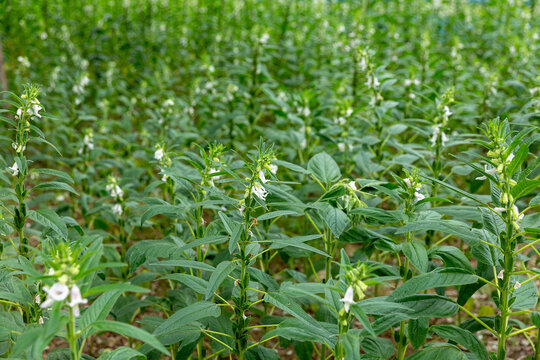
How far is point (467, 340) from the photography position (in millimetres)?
2154

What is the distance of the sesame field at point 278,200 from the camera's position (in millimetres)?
2061

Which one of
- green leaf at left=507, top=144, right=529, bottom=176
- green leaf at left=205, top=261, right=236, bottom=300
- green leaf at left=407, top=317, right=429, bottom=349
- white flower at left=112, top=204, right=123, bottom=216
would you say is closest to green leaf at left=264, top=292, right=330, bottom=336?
green leaf at left=205, top=261, right=236, bottom=300

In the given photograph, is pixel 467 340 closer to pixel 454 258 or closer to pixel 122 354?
pixel 454 258

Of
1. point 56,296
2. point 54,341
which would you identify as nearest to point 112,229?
point 54,341

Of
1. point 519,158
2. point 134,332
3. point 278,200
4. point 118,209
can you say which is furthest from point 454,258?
point 118,209

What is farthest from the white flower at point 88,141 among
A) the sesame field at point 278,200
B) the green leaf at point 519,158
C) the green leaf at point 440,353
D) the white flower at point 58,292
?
the green leaf at point 519,158

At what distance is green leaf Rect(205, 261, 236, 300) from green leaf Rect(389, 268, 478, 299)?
67cm

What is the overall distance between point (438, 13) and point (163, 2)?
5.26 meters

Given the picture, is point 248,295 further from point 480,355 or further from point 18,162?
point 18,162

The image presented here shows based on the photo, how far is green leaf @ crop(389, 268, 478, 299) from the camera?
6.64ft

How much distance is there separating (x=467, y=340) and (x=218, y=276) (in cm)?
108

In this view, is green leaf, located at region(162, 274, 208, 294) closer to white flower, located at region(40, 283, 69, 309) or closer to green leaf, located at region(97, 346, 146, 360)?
green leaf, located at region(97, 346, 146, 360)

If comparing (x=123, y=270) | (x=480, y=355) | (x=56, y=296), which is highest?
(x=56, y=296)

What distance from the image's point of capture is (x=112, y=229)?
5.00 meters
